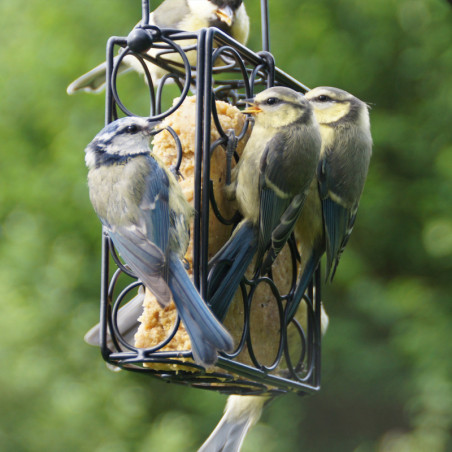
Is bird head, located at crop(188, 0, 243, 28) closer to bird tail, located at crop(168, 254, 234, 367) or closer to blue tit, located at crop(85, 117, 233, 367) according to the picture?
blue tit, located at crop(85, 117, 233, 367)

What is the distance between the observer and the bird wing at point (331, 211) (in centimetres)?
248

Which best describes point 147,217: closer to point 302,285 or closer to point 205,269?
point 205,269

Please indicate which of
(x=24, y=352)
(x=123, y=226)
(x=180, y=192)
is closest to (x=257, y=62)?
(x=180, y=192)

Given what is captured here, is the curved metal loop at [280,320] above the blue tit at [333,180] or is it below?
below

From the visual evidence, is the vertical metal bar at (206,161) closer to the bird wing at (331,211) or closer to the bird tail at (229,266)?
the bird tail at (229,266)

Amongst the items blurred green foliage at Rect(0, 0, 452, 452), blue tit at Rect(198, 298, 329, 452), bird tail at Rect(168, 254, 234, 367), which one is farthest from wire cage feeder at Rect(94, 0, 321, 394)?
blurred green foliage at Rect(0, 0, 452, 452)

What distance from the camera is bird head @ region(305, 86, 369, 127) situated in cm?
254

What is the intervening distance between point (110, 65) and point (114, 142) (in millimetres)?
293

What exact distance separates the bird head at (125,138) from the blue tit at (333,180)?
62cm

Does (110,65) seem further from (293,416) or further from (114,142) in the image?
(293,416)

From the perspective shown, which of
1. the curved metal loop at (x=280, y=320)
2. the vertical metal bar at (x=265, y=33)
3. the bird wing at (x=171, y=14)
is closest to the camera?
the curved metal loop at (x=280, y=320)

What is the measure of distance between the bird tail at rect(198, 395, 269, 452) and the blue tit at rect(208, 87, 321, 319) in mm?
988

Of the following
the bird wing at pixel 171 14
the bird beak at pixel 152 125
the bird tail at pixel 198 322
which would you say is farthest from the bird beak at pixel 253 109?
the bird wing at pixel 171 14

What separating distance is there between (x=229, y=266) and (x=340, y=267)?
107 inches
